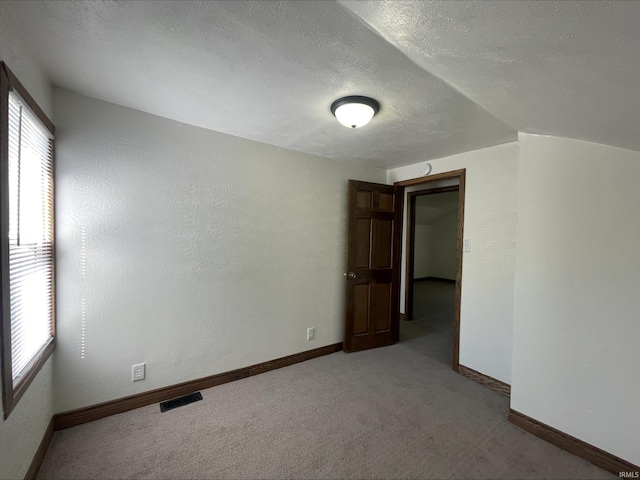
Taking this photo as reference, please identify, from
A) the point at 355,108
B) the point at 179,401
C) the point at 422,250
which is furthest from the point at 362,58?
the point at 422,250

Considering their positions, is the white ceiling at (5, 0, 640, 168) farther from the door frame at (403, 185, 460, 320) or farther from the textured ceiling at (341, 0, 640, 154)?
the door frame at (403, 185, 460, 320)

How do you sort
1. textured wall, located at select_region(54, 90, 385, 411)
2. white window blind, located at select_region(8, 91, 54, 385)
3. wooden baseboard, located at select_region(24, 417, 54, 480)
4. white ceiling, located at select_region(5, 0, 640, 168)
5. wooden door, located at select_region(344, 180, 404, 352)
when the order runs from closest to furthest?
white ceiling, located at select_region(5, 0, 640, 168)
white window blind, located at select_region(8, 91, 54, 385)
wooden baseboard, located at select_region(24, 417, 54, 480)
textured wall, located at select_region(54, 90, 385, 411)
wooden door, located at select_region(344, 180, 404, 352)

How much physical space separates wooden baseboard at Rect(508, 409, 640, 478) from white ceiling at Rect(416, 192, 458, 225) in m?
4.65

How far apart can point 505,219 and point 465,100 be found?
1318mm

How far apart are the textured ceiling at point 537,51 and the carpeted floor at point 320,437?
2.00m

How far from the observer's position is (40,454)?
4.92ft

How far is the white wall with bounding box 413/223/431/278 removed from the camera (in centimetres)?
805

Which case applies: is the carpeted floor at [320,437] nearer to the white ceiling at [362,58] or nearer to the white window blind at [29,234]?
the white window blind at [29,234]

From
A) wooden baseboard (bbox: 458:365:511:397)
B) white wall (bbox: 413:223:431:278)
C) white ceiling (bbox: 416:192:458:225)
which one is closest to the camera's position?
wooden baseboard (bbox: 458:365:511:397)

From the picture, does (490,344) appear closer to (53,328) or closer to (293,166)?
(293,166)

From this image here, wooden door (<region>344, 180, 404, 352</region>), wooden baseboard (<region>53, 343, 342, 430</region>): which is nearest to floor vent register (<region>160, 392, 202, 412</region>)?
wooden baseboard (<region>53, 343, 342, 430</region>)

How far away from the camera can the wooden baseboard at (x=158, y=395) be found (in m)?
1.80

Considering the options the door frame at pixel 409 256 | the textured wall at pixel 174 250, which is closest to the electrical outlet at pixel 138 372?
the textured wall at pixel 174 250

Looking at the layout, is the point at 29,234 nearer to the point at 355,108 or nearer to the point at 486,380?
the point at 355,108
